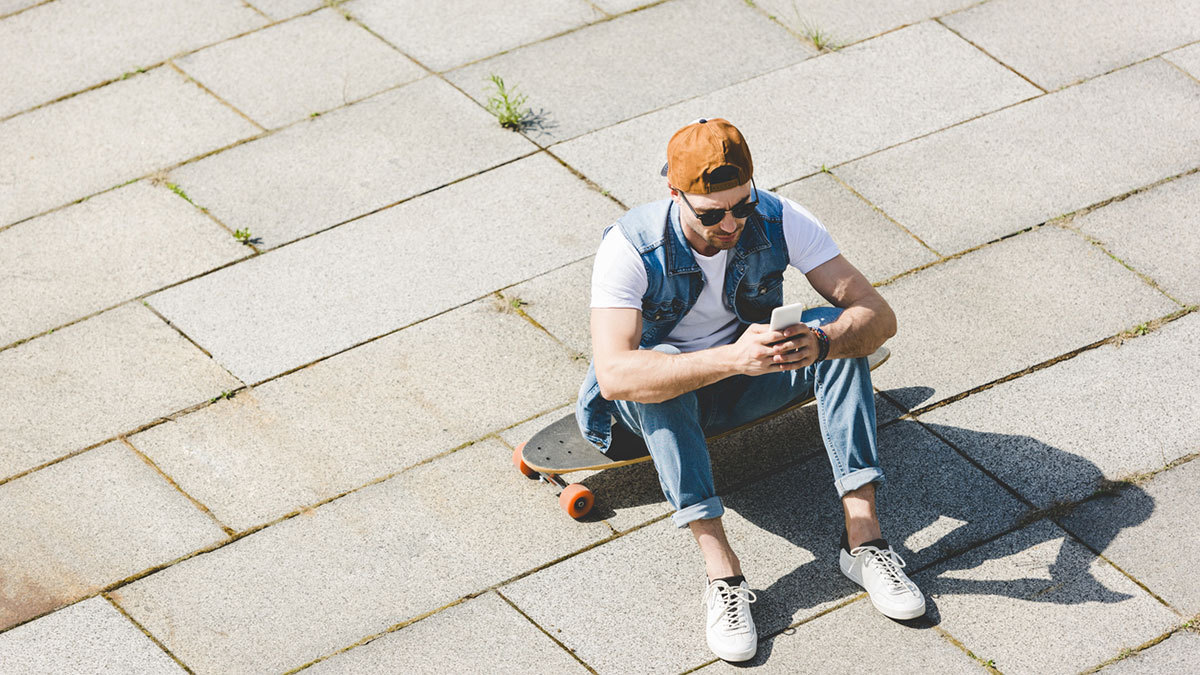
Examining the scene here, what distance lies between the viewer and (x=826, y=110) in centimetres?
644

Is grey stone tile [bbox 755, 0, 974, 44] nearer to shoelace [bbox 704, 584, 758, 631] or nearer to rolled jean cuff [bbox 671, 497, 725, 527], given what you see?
rolled jean cuff [bbox 671, 497, 725, 527]

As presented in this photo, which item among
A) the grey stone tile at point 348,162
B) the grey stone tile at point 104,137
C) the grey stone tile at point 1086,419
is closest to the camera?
the grey stone tile at point 1086,419

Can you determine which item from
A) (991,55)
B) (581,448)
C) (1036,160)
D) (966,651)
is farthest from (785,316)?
(991,55)

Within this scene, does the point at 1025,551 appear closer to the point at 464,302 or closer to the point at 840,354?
the point at 840,354

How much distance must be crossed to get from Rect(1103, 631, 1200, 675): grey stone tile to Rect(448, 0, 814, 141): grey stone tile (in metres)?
3.20

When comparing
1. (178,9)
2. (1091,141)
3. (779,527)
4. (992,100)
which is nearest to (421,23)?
(178,9)

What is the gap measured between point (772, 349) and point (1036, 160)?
2.65 metres

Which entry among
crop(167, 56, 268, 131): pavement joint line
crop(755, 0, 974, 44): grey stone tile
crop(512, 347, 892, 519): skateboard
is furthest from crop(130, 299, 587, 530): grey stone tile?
crop(755, 0, 974, 44): grey stone tile

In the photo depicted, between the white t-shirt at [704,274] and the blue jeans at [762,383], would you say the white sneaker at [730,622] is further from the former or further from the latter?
the white t-shirt at [704,274]

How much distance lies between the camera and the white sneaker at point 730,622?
3.98 meters

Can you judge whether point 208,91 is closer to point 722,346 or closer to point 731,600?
point 722,346

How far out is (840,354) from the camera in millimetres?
4094

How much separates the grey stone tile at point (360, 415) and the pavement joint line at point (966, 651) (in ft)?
5.23

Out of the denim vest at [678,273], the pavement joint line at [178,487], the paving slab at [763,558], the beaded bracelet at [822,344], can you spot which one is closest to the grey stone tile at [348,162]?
the pavement joint line at [178,487]
